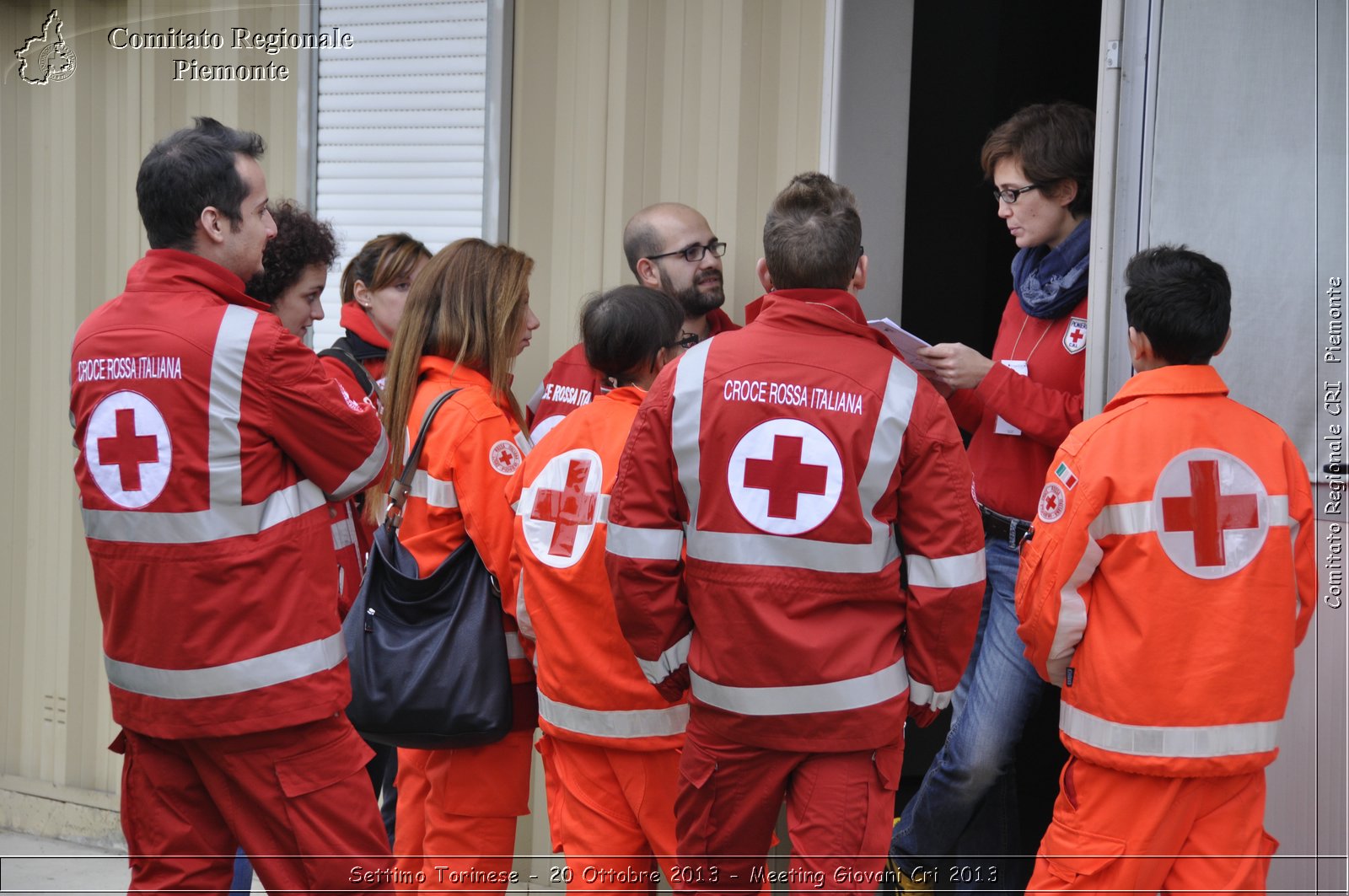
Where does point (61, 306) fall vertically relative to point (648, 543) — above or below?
above

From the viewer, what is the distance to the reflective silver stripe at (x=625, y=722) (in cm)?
319

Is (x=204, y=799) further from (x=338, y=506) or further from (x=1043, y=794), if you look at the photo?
(x=1043, y=794)

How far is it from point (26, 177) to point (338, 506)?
271 cm

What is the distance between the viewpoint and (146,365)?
2.78 meters

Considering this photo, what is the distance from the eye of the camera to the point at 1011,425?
3713 mm

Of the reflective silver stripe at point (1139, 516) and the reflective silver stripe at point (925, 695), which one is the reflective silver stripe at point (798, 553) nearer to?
the reflective silver stripe at point (925, 695)

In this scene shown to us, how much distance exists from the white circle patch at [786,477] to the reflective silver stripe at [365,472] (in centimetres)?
84

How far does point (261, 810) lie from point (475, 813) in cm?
81

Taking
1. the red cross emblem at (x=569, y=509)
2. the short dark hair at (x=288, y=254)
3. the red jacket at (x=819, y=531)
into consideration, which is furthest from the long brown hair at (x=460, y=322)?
the red jacket at (x=819, y=531)

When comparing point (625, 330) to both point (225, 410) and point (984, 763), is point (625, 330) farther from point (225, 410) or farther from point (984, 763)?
point (984, 763)

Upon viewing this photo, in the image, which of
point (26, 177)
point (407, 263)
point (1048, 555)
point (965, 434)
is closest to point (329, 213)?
point (407, 263)

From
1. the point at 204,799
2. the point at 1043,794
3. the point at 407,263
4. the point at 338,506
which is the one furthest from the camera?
the point at 1043,794

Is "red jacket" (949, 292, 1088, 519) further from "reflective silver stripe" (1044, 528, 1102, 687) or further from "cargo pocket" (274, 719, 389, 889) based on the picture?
"cargo pocket" (274, 719, 389, 889)
